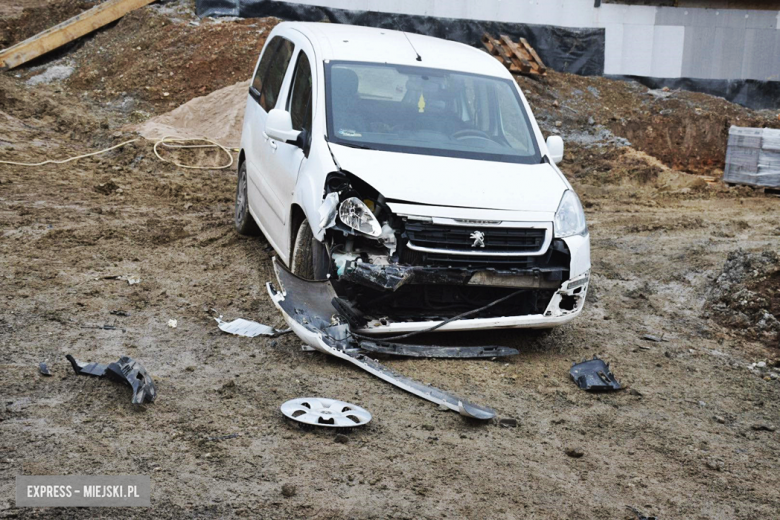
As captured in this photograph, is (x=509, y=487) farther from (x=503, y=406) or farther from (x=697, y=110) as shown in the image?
(x=697, y=110)

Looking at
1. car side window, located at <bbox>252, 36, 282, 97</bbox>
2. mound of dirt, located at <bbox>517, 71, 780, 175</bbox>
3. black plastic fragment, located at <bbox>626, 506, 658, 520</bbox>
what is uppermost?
car side window, located at <bbox>252, 36, 282, 97</bbox>

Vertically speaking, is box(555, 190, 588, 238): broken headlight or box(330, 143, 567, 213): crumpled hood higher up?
box(330, 143, 567, 213): crumpled hood

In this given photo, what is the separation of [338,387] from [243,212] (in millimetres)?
4006

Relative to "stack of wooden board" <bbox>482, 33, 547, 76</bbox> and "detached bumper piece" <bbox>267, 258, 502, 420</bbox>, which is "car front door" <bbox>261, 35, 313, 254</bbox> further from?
"stack of wooden board" <bbox>482, 33, 547, 76</bbox>

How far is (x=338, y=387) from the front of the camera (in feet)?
17.3

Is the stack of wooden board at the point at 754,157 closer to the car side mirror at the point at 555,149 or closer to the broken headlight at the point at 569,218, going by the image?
the car side mirror at the point at 555,149

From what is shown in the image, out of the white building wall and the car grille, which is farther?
the white building wall

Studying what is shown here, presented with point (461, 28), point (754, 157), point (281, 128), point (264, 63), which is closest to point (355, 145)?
point (281, 128)

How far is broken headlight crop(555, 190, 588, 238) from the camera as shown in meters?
6.06

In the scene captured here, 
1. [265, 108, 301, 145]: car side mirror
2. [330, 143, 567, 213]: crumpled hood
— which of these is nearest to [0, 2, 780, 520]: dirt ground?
[330, 143, 567, 213]: crumpled hood

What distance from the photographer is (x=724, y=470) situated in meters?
4.61

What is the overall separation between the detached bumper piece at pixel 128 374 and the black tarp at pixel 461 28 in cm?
1473

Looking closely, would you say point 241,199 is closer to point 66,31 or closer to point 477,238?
point 477,238

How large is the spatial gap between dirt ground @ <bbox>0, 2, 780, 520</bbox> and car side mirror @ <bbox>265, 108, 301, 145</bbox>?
1.33 m
